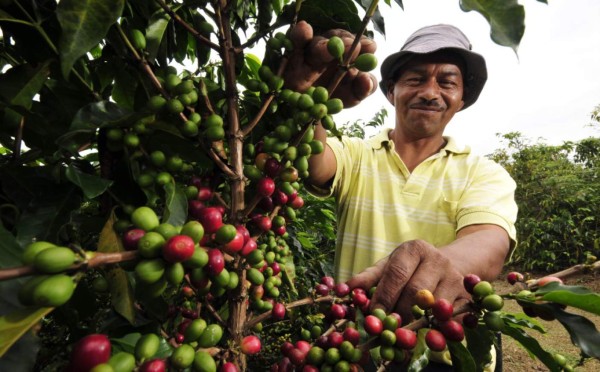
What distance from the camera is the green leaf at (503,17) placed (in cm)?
74

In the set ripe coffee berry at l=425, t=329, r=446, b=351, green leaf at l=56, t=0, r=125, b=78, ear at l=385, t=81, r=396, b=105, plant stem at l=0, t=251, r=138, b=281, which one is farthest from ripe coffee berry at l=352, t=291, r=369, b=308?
ear at l=385, t=81, r=396, b=105

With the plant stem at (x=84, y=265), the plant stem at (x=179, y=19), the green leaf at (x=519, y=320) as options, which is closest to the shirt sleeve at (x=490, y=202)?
the green leaf at (x=519, y=320)

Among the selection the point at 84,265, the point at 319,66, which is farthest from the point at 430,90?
the point at 84,265

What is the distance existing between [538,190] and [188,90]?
47.1 feet

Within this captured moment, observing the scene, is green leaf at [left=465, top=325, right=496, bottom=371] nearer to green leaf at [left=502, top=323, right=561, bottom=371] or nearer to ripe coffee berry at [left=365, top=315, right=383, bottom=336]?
green leaf at [left=502, top=323, right=561, bottom=371]

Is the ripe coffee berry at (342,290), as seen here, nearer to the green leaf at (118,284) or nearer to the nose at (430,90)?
the green leaf at (118,284)

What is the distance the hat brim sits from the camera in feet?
8.65

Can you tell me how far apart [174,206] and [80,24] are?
0.43 m

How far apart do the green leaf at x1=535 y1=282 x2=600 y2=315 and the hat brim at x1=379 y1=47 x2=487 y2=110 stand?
187 centimetres

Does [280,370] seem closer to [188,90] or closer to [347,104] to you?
[188,90]

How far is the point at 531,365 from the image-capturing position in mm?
6117

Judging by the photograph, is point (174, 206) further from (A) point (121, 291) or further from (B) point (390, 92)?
(B) point (390, 92)

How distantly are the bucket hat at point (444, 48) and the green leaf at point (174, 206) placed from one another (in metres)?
2.03

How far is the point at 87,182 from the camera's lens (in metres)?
0.85
